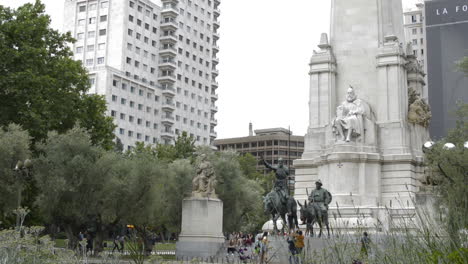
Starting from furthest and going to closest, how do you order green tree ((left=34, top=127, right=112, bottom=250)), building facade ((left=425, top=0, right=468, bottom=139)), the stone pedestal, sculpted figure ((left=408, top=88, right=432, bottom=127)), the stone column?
building facade ((left=425, top=0, right=468, bottom=139)), the stone column, green tree ((left=34, top=127, right=112, bottom=250)), sculpted figure ((left=408, top=88, right=432, bottom=127)), the stone pedestal

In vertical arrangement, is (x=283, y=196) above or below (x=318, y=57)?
below

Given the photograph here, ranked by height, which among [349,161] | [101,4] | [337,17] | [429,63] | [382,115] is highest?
[101,4]

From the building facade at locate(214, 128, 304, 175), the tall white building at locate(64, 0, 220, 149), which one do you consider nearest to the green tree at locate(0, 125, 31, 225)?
the tall white building at locate(64, 0, 220, 149)

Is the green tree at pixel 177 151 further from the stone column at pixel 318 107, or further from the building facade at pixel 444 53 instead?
the stone column at pixel 318 107

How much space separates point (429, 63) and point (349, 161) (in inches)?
1975

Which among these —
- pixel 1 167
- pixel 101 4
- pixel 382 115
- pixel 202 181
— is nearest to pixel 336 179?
pixel 382 115

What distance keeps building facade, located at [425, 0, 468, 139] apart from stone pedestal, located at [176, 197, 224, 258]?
49.2 meters

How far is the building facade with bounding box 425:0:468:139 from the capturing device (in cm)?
7275

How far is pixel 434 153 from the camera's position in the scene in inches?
1043

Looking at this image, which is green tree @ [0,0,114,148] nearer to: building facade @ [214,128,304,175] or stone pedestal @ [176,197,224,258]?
stone pedestal @ [176,197,224,258]

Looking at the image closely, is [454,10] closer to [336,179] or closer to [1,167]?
[336,179]

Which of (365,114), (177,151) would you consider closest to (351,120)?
(365,114)

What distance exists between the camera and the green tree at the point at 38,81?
36094 mm

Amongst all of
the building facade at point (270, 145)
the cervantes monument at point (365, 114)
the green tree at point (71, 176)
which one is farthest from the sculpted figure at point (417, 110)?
the building facade at point (270, 145)
